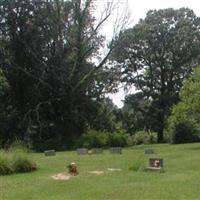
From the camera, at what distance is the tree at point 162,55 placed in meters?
60.3

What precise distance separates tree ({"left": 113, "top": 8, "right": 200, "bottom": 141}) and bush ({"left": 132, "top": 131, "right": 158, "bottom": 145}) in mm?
1030

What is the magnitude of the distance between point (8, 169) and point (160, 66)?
41.5m

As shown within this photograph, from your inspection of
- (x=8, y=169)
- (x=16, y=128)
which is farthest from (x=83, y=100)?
(x=8, y=169)

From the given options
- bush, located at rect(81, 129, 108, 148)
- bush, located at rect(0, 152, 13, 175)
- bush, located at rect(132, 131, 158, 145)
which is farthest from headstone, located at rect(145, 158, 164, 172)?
bush, located at rect(132, 131, 158, 145)

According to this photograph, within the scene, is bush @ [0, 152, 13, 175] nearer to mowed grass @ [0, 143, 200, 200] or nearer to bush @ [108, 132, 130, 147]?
mowed grass @ [0, 143, 200, 200]

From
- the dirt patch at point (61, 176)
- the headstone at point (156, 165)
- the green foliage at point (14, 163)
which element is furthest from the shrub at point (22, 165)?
the headstone at point (156, 165)

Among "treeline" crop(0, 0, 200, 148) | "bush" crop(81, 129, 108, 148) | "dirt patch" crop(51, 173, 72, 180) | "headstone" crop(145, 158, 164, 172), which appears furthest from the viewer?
"treeline" crop(0, 0, 200, 148)

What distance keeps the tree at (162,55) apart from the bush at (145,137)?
103 cm

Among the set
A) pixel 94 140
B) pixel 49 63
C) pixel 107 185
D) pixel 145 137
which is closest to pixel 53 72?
pixel 49 63

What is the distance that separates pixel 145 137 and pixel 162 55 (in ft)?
31.6

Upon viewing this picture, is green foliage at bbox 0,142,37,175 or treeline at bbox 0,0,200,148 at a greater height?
treeline at bbox 0,0,200,148

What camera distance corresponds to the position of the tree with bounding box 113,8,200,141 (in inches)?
2375

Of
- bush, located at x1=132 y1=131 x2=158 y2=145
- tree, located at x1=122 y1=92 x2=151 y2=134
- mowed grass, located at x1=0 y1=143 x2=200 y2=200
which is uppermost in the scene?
tree, located at x1=122 y1=92 x2=151 y2=134

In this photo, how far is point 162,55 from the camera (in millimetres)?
60875
